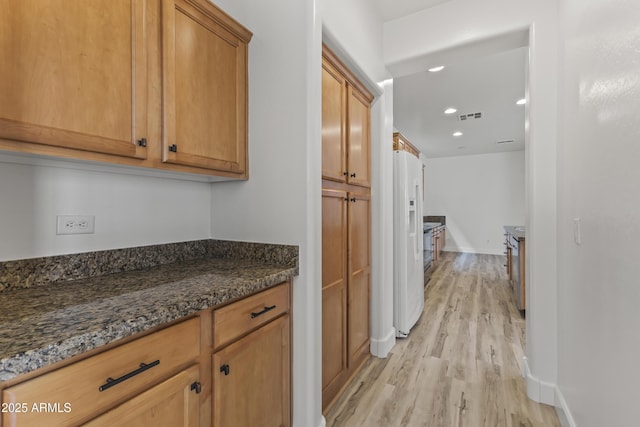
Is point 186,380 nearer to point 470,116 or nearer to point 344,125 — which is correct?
point 344,125

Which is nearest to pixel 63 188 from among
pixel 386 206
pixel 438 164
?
pixel 386 206

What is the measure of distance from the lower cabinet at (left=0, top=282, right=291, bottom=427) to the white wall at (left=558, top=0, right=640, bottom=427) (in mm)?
1274

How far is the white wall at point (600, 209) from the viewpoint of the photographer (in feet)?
3.09

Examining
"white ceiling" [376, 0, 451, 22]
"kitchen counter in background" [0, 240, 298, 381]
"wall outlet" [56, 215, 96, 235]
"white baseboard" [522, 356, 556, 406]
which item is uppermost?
"white ceiling" [376, 0, 451, 22]

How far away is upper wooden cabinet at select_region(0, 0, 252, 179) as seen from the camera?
897 millimetres

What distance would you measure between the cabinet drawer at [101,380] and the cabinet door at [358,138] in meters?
1.50

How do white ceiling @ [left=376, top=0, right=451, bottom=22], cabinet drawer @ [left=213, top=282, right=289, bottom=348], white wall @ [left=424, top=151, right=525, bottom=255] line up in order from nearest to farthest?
cabinet drawer @ [left=213, top=282, right=289, bottom=348] → white ceiling @ [left=376, top=0, right=451, bottom=22] → white wall @ [left=424, top=151, right=525, bottom=255]

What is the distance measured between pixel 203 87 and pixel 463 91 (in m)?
3.45

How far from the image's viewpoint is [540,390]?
6.16 feet

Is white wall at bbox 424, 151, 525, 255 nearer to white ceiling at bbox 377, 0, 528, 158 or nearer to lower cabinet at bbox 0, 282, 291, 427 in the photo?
white ceiling at bbox 377, 0, 528, 158

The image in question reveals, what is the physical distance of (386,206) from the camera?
2.48 metres

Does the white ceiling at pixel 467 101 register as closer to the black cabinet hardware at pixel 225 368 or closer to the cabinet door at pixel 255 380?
the cabinet door at pixel 255 380

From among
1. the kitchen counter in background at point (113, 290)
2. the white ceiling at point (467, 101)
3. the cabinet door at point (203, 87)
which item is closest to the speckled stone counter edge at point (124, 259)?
the kitchen counter in background at point (113, 290)

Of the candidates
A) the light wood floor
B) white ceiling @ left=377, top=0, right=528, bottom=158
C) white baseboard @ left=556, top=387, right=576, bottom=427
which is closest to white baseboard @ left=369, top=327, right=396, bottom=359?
the light wood floor
